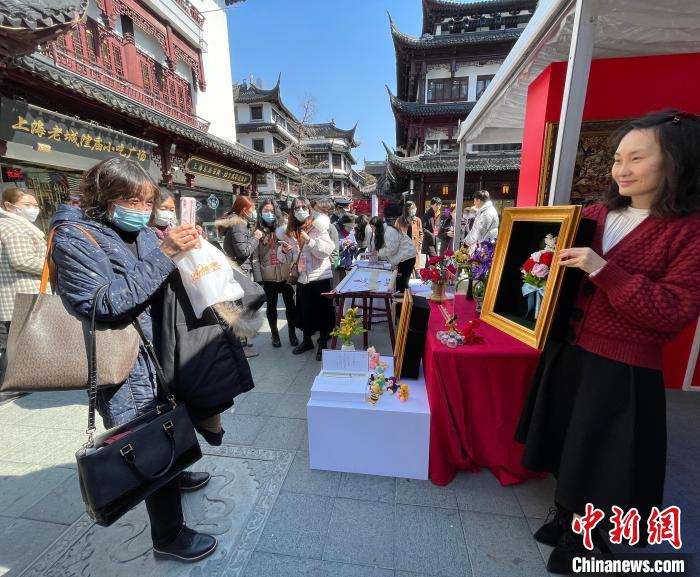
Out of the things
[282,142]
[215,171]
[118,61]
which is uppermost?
[282,142]

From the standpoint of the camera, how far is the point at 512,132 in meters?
4.62

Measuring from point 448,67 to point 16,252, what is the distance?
848 inches

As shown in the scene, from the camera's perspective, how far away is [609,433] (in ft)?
4.18

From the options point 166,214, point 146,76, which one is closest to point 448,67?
point 146,76

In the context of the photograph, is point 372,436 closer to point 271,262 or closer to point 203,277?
point 203,277

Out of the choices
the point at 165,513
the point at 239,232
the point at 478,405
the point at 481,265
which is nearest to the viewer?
the point at 165,513

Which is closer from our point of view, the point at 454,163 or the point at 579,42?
the point at 579,42

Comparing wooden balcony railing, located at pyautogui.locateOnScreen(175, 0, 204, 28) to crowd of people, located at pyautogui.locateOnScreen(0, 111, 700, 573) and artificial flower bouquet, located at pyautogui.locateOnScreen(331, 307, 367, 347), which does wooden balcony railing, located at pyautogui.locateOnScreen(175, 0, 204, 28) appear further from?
→ crowd of people, located at pyautogui.locateOnScreen(0, 111, 700, 573)

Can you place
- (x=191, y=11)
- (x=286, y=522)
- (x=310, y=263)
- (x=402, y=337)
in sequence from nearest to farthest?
(x=286, y=522)
(x=402, y=337)
(x=310, y=263)
(x=191, y=11)

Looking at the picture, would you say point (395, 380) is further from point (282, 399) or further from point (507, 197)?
point (507, 197)

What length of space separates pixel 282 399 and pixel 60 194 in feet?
20.7

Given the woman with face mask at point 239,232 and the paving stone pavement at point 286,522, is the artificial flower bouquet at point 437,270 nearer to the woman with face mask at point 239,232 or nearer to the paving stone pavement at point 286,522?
the paving stone pavement at point 286,522

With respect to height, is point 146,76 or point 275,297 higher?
point 146,76

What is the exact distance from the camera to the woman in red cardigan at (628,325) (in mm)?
1079
